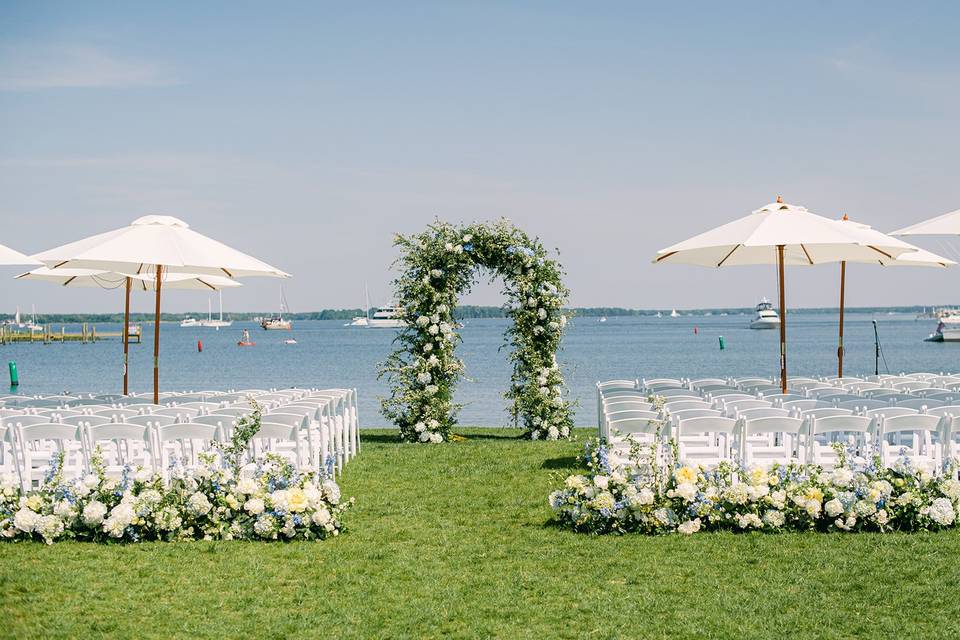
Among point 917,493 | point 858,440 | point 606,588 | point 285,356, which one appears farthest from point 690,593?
point 285,356

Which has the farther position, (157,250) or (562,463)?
(562,463)

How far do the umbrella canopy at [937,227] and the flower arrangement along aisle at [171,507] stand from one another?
8.02 m

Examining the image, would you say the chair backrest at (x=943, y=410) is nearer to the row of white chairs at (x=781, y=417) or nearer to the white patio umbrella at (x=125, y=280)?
the row of white chairs at (x=781, y=417)

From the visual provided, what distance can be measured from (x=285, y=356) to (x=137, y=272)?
196 feet

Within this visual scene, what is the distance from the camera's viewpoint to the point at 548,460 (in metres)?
12.8

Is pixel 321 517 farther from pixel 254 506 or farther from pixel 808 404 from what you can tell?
pixel 808 404

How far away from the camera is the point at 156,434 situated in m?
8.78

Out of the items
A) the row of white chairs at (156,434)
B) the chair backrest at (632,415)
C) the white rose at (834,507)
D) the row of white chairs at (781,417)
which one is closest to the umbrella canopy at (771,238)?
the row of white chairs at (781,417)

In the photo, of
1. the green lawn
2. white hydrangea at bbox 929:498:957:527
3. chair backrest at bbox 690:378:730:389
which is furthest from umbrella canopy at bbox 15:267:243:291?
white hydrangea at bbox 929:498:957:527

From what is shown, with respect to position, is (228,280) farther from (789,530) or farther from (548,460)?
(789,530)

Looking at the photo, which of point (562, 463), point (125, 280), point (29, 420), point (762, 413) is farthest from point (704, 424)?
point (125, 280)

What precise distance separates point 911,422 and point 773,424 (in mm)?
1160

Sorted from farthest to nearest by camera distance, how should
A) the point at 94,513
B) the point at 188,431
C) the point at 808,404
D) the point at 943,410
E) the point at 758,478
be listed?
the point at 808,404 < the point at 943,410 < the point at 188,431 < the point at 758,478 < the point at 94,513

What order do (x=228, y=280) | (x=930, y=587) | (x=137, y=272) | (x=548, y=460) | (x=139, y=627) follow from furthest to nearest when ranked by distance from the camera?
(x=228, y=280)
(x=137, y=272)
(x=548, y=460)
(x=930, y=587)
(x=139, y=627)
